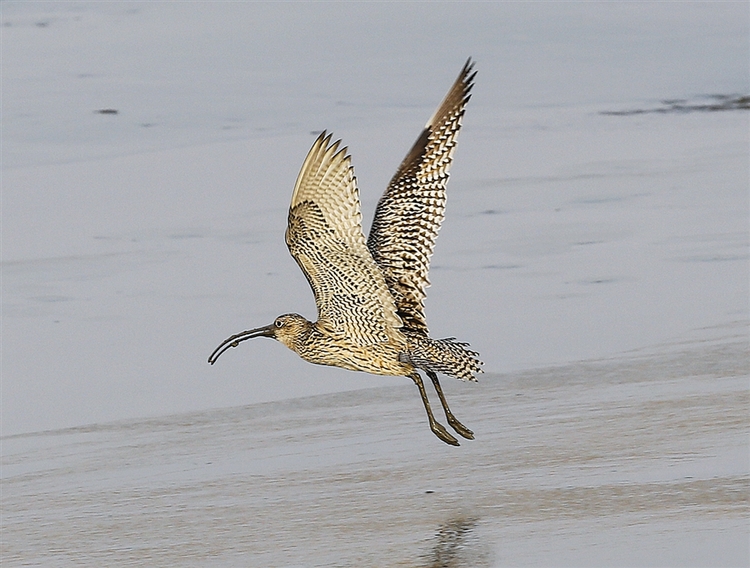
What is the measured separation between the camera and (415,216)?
22.2 ft

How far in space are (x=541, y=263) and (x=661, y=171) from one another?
2521 mm

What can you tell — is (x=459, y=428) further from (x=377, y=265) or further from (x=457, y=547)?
(x=457, y=547)

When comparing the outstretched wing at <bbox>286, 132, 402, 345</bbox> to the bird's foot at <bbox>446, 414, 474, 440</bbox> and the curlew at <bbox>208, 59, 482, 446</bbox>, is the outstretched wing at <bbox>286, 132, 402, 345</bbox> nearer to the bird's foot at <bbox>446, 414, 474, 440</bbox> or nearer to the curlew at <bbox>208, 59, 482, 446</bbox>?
the curlew at <bbox>208, 59, 482, 446</bbox>

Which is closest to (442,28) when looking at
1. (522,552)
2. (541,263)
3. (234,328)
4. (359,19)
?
(359,19)

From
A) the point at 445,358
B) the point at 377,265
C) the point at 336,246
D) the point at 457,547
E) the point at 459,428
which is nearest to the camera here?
the point at 457,547

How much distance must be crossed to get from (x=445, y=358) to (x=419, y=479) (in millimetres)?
517

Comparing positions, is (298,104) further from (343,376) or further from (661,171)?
(343,376)

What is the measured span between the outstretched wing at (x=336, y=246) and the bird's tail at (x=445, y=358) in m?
0.14

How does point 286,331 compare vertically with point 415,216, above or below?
below

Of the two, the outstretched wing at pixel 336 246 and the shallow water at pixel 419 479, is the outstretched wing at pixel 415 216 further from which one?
the shallow water at pixel 419 479

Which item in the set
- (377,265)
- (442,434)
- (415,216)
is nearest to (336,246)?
(377,265)

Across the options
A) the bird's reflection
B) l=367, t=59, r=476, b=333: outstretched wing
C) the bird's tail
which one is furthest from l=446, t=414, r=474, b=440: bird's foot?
the bird's reflection

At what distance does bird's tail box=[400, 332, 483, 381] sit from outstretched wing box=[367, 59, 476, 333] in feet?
0.51

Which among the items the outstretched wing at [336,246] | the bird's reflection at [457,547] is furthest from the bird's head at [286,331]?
the bird's reflection at [457,547]
